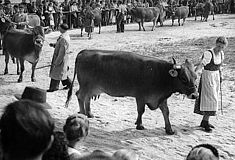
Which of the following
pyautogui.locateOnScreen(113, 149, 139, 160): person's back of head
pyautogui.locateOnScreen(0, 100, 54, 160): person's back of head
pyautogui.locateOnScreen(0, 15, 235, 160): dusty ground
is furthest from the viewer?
pyautogui.locateOnScreen(0, 15, 235, 160): dusty ground

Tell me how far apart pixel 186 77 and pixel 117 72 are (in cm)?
132

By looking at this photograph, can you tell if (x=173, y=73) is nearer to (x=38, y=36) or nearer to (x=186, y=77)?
(x=186, y=77)

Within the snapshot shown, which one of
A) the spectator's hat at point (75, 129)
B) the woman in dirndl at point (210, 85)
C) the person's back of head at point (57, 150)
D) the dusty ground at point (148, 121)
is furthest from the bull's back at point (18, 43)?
the person's back of head at point (57, 150)

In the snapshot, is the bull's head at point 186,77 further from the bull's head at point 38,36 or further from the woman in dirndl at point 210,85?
the bull's head at point 38,36

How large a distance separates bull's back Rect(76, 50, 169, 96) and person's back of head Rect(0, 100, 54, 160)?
5.62 meters

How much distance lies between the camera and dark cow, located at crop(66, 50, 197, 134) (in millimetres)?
7972

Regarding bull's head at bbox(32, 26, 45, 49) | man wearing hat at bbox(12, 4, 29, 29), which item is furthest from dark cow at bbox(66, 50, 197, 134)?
man wearing hat at bbox(12, 4, 29, 29)

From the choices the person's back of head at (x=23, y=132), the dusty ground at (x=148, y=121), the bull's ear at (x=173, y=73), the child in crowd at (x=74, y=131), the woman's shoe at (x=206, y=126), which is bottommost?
the dusty ground at (x=148, y=121)

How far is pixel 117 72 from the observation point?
8.46 meters

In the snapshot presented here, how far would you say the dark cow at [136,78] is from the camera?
26.2 ft

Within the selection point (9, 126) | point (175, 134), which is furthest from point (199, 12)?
point (9, 126)

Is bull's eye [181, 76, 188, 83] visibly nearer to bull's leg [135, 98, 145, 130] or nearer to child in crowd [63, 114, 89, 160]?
bull's leg [135, 98, 145, 130]

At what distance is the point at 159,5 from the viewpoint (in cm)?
2720

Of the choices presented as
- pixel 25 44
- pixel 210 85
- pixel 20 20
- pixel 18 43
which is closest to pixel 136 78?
pixel 210 85
